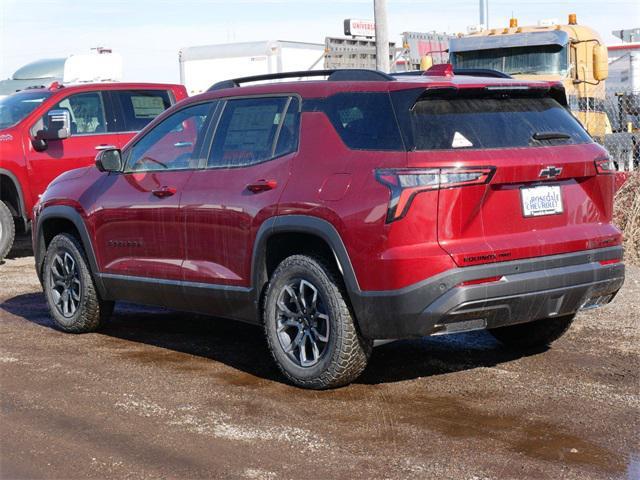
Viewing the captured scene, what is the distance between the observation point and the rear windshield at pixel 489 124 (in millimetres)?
5574

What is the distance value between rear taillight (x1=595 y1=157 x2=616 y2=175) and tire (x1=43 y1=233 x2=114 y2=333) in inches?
145

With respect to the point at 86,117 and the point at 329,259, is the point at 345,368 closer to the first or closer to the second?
the point at 329,259

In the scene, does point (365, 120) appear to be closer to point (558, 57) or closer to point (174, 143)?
point (174, 143)

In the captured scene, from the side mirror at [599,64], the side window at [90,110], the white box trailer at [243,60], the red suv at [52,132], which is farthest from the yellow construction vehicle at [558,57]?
the side window at [90,110]

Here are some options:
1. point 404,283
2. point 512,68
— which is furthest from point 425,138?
point 512,68

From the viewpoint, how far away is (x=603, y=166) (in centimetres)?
606

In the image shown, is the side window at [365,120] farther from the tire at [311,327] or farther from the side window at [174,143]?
the side window at [174,143]

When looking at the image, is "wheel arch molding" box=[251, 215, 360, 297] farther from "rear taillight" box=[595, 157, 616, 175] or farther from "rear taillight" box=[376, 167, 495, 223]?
"rear taillight" box=[595, 157, 616, 175]

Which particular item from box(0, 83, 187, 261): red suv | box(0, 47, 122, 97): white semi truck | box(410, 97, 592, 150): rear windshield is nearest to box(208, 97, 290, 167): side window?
box(410, 97, 592, 150): rear windshield

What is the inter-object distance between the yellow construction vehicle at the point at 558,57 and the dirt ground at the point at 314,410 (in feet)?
34.7

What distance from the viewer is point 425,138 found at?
5.54m

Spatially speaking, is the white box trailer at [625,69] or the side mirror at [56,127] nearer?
the side mirror at [56,127]

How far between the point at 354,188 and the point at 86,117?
758 cm

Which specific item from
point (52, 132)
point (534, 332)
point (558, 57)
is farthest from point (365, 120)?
point (558, 57)
